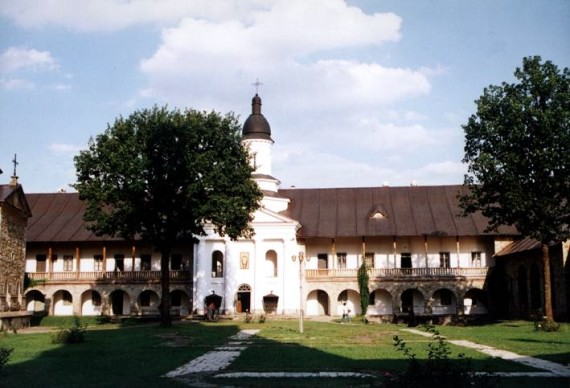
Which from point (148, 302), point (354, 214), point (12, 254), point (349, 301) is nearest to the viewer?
point (12, 254)

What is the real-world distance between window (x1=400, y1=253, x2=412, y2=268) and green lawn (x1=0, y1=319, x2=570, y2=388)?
22.9 metres

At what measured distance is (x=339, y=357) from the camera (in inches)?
691

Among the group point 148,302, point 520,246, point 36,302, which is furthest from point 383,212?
point 36,302

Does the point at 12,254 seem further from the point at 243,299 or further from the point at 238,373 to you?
the point at 238,373

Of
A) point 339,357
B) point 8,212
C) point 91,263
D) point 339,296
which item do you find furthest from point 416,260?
point 339,357

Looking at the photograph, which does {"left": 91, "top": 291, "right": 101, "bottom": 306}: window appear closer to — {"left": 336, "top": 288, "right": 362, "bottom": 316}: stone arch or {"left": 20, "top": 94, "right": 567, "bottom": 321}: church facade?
{"left": 20, "top": 94, "right": 567, "bottom": 321}: church facade

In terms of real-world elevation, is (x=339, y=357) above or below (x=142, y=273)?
below

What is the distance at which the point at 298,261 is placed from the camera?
48094 millimetres

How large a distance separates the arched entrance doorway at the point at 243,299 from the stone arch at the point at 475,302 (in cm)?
1644

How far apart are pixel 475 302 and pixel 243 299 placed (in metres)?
17.8

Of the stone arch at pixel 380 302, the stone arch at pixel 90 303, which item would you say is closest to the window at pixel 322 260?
the stone arch at pixel 380 302

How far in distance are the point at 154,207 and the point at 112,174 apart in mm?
2738

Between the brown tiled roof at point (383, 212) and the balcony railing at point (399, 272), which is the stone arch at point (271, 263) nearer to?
the balcony railing at point (399, 272)

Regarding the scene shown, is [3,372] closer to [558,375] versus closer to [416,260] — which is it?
[558,375]
